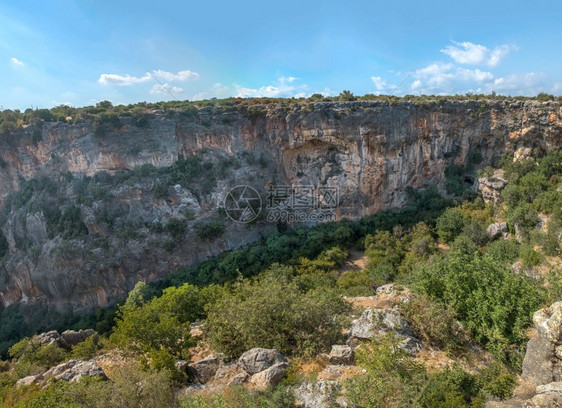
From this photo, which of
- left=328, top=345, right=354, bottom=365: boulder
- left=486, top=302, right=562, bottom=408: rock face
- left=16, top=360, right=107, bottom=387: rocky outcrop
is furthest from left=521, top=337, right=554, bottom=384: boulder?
left=16, top=360, right=107, bottom=387: rocky outcrop

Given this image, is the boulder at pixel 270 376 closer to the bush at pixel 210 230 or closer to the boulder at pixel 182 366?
the boulder at pixel 182 366

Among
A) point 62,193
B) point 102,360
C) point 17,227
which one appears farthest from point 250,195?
point 17,227

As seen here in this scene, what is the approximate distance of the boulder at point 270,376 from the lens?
7996 millimetres

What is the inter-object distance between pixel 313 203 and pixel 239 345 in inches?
842

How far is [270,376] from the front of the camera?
8.07 metres

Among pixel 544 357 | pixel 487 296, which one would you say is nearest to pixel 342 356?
pixel 487 296

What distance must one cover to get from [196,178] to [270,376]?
24.0 metres

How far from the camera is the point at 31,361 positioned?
1366 centimetres

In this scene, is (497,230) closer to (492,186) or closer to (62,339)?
(492,186)

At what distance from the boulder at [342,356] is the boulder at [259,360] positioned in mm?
1345

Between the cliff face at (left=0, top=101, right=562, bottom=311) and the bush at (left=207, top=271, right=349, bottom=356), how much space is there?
1866 centimetres

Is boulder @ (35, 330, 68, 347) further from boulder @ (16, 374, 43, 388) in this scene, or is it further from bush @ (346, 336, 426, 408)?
bush @ (346, 336, 426, 408)

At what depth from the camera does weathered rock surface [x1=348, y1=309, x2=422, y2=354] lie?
29.9ft


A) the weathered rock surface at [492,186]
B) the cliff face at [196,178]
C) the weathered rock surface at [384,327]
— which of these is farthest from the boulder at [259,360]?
the weathered rock surface at [492,186]
